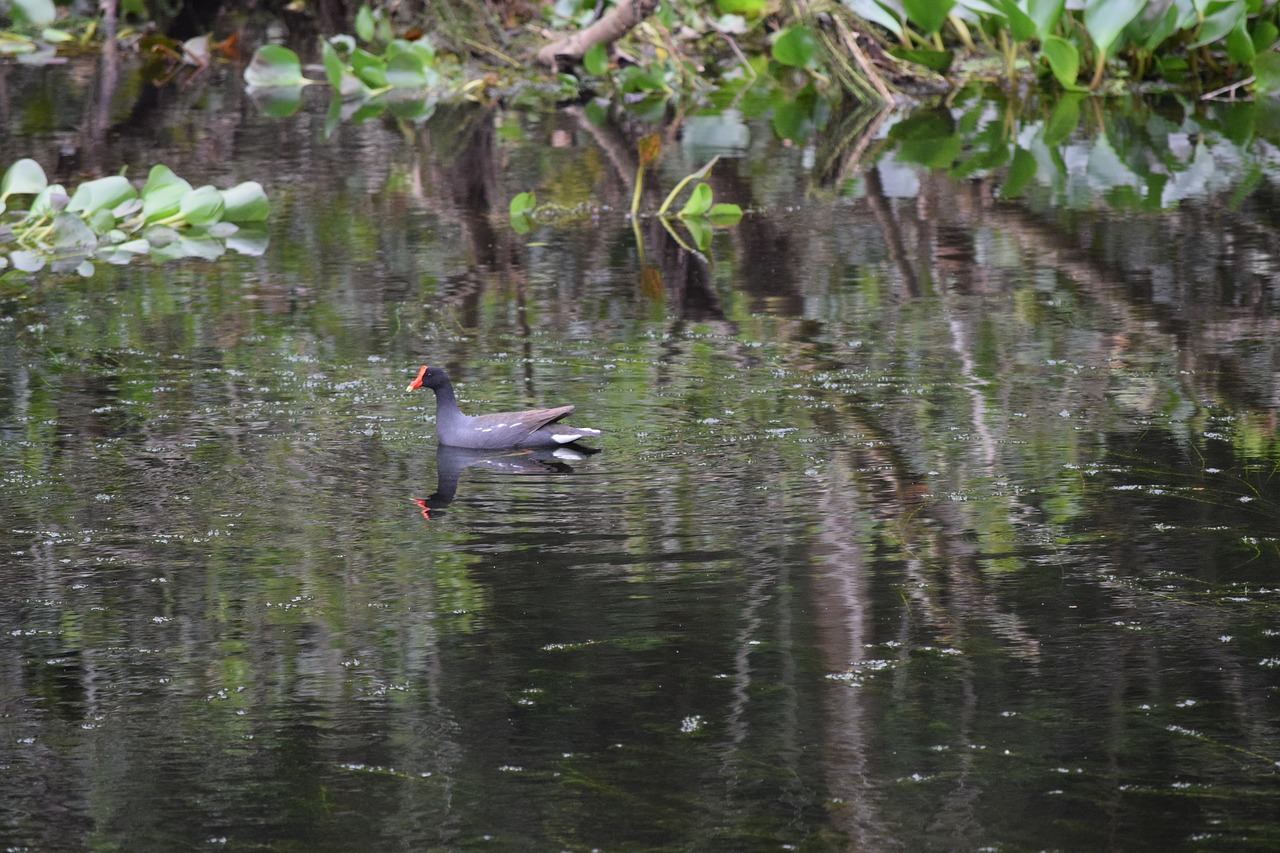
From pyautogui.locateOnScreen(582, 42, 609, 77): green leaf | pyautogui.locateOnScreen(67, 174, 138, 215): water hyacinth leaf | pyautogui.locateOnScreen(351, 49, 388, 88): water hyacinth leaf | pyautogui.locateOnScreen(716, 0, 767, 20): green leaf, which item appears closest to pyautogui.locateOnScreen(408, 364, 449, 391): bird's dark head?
pyautogui.locateOnScreen(67, 174, 138, 215): water hyacinth leaf

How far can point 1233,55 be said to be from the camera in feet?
64.1

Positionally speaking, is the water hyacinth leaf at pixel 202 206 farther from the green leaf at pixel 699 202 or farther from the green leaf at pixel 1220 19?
the green leaf at pixel 1220 19

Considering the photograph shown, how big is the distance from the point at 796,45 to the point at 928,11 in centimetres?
179

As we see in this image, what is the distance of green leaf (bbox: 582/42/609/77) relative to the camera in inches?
850

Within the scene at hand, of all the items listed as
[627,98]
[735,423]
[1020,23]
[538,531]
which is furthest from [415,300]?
[627,98]

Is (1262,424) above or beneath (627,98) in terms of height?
beneath

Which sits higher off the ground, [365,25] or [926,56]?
[365,25]

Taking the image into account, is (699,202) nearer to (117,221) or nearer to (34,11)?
(117,221)

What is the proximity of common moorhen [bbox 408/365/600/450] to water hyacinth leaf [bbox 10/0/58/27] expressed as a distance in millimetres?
20116

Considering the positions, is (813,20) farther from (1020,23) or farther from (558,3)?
(558,3)

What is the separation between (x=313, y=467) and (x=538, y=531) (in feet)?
3.94

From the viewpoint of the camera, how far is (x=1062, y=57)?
1866 centimetres

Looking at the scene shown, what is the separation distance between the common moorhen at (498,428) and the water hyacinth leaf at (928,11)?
1216cm

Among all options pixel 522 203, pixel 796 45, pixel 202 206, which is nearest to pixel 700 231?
pixel 522 203
